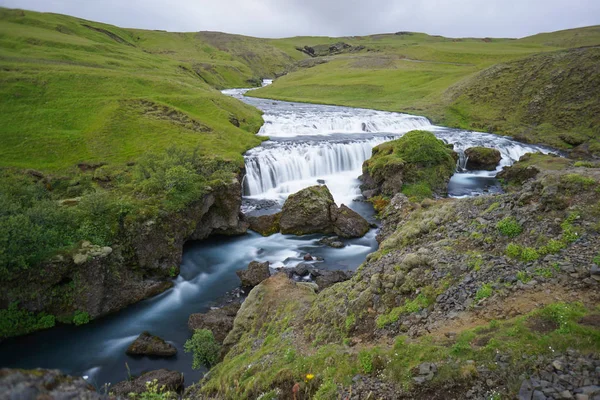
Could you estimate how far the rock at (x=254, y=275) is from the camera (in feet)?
87.5

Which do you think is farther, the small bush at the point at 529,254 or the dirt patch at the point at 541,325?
the small bush at the point at 529,254

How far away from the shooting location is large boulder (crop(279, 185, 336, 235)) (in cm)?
3478

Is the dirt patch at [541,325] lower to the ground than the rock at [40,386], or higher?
lower

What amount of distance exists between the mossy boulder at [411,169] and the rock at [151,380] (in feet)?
100

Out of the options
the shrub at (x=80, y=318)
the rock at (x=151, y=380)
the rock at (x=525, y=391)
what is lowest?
the rock at (x=151, y=380)

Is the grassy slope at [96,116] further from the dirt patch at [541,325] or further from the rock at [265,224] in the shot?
the dirt patch at [541,325]

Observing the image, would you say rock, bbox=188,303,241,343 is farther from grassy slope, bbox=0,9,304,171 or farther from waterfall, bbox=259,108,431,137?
waterfall, bbox=259,108,431,137

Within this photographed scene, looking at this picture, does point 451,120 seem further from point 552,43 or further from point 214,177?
point 552,43

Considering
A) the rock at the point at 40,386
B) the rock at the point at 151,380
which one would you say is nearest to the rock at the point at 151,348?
the rock at the point at 151,380

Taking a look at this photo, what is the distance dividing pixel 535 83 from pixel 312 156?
203 ft

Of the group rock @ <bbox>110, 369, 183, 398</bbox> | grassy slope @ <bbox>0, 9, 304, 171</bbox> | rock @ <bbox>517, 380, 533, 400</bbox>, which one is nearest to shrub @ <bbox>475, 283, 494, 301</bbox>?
rock @ <bbox>517, 380, 533, 400</bbox>

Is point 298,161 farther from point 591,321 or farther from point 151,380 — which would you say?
point 591,321

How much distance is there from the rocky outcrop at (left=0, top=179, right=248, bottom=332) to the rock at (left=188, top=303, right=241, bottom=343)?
228 inches

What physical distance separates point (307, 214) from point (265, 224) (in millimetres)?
4618
